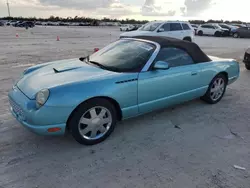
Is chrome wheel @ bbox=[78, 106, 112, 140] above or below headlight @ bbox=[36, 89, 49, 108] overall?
below

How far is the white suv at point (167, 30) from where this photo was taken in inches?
528

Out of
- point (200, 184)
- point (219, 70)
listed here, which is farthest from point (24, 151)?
point (219, 70)

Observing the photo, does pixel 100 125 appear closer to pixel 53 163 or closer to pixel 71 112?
pixel 71 112

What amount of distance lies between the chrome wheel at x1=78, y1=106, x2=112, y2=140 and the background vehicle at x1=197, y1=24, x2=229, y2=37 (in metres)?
28.2

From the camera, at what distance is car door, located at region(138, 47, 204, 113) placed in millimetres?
3449

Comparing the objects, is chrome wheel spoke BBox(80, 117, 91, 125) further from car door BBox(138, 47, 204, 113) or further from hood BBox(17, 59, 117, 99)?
car door BBox(138, 47, 204, 113)

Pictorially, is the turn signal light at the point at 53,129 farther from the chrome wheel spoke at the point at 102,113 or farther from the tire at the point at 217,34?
the tire at the point at 217,34

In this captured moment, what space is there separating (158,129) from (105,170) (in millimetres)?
1309

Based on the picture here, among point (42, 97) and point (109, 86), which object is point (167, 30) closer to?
point (109, 86)

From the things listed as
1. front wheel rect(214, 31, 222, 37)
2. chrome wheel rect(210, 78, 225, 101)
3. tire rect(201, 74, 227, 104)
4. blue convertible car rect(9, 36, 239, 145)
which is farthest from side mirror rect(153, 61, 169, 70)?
front wheel rect(214, 31, 222, 37)

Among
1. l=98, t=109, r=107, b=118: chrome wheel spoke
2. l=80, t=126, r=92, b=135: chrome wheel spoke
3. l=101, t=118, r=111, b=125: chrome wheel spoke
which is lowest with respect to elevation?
l=80, t=126, r=92, b=135: chrome wheel spoke

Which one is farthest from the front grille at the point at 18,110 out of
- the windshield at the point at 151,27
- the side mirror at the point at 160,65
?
the windshield at the point at 151,27

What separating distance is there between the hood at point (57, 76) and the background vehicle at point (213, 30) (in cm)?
2778

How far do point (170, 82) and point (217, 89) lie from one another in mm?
1563
